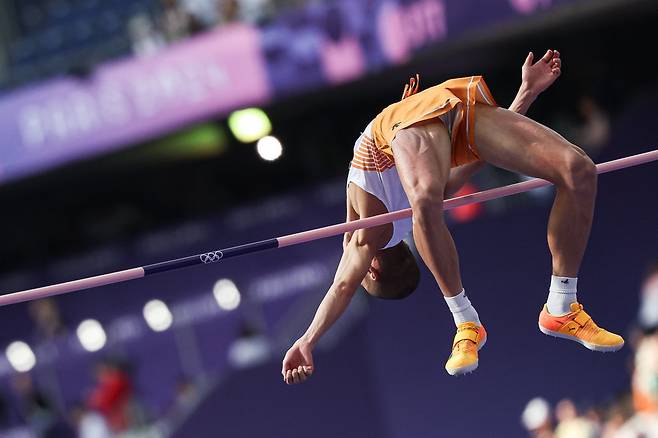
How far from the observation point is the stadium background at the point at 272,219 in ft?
32.6

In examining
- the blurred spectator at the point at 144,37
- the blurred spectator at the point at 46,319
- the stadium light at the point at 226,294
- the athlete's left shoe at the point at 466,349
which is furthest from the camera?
the blurred spectator at the point at 46,319

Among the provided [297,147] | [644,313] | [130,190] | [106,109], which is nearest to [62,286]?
[644,313]

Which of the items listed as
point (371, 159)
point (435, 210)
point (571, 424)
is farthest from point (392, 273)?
point (571, 424)

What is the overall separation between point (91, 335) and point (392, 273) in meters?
8.26

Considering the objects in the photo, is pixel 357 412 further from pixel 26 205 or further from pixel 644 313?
pixel 26 205

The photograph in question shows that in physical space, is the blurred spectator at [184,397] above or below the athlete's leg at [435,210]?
below

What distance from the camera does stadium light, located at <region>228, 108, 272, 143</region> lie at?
39.7 ft

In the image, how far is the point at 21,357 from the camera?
14.0 metres

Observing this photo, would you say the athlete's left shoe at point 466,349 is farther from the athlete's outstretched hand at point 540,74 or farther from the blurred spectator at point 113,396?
the blurred spectator at point 113,396

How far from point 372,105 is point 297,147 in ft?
3.57

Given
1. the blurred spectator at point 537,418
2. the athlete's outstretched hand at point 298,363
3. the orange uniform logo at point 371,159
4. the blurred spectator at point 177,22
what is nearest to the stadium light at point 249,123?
the blurred spectator at point 177,22

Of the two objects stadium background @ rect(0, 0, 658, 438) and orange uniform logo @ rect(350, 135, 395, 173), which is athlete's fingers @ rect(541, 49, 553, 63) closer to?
orange uniform logo @ rect(350, 135, 395, 173)

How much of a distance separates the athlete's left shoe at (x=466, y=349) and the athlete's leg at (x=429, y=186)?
0.56ft

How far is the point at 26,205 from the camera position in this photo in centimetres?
1512
